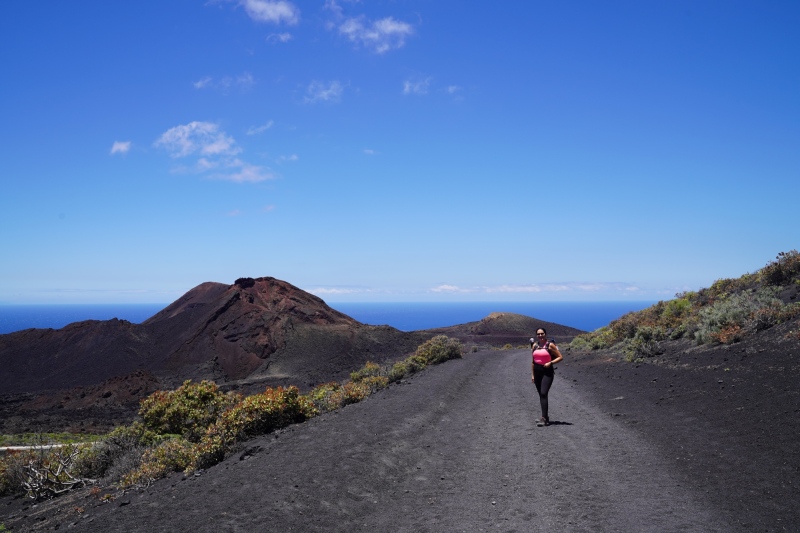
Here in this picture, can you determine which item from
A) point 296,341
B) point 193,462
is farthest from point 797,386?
point 296,341

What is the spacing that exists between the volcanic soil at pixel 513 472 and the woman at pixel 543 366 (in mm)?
533

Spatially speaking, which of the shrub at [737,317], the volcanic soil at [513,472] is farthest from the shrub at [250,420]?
the shrub at [737,317]

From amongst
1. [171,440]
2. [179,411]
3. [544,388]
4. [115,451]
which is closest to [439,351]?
[179,411]

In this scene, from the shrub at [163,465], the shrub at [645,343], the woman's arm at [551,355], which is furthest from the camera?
the shrub at [645,343]

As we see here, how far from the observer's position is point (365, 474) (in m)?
7.14

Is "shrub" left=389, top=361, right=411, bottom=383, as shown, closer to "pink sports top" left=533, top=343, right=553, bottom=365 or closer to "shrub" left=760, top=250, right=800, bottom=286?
"pink sports top" left=533, top=343, right=553, bottom=365

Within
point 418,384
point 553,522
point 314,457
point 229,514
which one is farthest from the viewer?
point 418,384

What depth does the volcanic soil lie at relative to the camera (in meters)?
5.55

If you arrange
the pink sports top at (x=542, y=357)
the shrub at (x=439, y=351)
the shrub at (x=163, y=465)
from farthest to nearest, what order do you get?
the shrub at (x=439, y=351) < the pink sports top at (x=542, y=357) < the shrub at (x=163, y=465)

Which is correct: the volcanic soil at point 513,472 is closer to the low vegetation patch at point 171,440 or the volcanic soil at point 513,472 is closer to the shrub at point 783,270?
the low vegetation patch at point 171,440

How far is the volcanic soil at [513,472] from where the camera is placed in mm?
5551

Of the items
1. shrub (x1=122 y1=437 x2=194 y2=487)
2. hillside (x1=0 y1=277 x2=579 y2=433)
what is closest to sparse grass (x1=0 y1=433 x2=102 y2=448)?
hillside (x1=0 y1=277 x2=579 y2=433)

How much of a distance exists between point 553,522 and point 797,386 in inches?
280

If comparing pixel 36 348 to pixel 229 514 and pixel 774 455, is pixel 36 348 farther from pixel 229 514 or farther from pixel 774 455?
pixel 774 455
